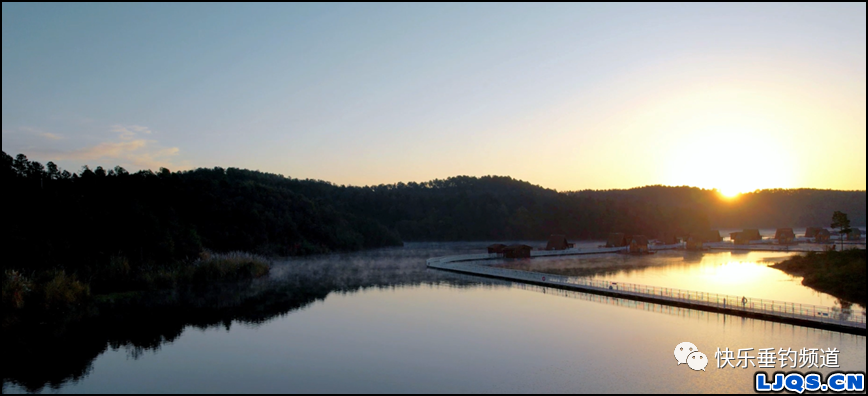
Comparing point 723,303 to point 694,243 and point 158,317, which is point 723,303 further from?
point 694,243

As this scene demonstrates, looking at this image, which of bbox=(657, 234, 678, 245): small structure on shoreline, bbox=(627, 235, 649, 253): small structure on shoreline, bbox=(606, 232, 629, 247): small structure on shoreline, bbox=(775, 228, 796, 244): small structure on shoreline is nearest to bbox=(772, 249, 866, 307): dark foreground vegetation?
bbox=(627, 235, 649, 253): small structure on shoreline

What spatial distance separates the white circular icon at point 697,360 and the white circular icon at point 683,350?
154mm

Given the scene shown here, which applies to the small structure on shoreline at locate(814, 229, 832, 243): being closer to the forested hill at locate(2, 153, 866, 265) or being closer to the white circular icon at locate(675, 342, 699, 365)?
the forested hill at locate(2, 153, 866, 265)

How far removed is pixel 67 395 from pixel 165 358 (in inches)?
145

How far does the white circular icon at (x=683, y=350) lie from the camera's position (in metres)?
16.6

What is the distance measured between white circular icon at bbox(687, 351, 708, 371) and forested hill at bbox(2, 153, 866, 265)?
27709 mm

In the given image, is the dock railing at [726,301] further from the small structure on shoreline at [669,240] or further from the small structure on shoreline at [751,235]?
the small structure on shoreline at [751,235]

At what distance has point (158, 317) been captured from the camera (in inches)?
949

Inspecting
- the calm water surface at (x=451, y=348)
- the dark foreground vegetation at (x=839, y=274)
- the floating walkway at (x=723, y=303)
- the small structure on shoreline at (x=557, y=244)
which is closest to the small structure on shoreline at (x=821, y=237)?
the small structure on shoreline at (x=557, y=244)

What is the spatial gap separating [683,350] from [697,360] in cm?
102

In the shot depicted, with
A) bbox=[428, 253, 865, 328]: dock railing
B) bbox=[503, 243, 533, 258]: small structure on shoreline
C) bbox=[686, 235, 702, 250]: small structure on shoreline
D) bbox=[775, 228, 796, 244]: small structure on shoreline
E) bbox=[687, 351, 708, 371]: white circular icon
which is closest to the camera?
bbox=[687, 351, 708, 371]: white circular icon

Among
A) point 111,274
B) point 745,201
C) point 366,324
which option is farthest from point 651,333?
point 745,201

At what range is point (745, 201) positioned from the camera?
138m

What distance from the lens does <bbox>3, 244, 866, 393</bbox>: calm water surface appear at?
48.3ft
